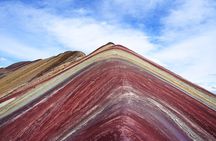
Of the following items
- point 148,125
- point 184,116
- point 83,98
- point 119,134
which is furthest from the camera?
point 83,98

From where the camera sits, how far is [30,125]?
Answer: 1320 cm

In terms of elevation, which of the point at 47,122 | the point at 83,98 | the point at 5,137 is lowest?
the point at 5,137

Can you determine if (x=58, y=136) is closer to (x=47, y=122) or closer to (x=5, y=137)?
(x=47, y=122)

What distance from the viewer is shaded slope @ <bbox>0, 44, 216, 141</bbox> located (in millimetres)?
8594

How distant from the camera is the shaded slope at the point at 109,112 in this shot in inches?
338

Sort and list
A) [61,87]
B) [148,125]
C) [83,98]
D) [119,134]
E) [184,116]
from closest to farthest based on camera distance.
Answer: [119,134]
[148,125]
[184,116]
[83,98]
[61,87]

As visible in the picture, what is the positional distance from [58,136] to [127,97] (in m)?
2.26

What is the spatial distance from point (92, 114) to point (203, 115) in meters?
4.95

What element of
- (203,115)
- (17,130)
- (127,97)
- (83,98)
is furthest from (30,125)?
(203,115)

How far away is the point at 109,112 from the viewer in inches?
370

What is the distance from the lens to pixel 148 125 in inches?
344

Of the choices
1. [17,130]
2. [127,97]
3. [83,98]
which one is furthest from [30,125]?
[127,97]

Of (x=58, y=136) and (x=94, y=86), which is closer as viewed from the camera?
(x=58, y=136)

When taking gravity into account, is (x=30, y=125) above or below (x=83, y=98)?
below
